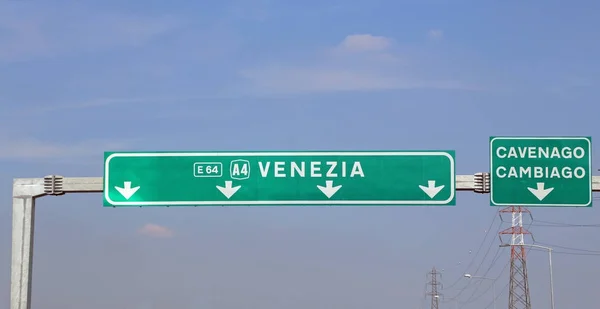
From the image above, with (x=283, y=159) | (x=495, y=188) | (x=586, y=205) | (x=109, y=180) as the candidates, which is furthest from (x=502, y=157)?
(x=109, y=180)

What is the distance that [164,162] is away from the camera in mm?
27531

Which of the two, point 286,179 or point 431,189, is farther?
point 286,179

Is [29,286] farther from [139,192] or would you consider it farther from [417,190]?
[417,190]

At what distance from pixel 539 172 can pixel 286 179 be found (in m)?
6.53

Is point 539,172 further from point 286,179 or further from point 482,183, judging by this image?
point 286,179

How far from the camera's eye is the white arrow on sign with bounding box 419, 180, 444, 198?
2727 cm

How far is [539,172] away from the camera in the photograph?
89.8 feet

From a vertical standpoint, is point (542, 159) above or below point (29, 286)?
above

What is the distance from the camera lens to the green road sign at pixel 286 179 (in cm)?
2727

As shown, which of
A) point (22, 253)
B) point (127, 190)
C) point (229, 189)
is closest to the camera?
point (22, 253)

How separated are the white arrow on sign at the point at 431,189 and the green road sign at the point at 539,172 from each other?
1.40 metres

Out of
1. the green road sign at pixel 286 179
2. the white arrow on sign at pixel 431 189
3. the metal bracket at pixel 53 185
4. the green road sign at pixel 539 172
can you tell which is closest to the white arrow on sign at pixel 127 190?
the green road sign at pixel 286 179

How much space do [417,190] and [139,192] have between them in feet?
23.6

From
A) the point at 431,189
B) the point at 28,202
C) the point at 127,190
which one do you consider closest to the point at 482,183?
the point at 431,189
